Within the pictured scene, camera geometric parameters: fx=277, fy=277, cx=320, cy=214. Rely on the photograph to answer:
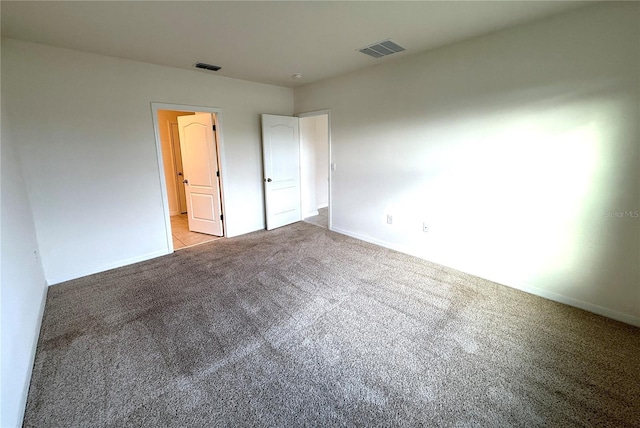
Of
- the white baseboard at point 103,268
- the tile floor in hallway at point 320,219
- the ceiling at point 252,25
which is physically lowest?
the white baseboard at point 103,268

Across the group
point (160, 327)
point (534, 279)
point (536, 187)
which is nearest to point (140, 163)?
point (160, 327)

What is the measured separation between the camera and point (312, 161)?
19.2ft

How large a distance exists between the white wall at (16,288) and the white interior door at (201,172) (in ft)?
6.90

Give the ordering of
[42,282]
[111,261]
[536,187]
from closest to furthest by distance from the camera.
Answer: [536,187] < [42,282] < [111,261]

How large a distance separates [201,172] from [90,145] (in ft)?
5.15

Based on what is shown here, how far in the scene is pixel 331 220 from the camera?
16.1 feet

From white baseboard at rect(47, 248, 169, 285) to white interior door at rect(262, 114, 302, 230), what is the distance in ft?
6.00

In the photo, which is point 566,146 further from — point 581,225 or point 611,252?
point 611,252

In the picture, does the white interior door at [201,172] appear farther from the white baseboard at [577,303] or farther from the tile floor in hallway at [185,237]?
the white baseboard at [577,303]

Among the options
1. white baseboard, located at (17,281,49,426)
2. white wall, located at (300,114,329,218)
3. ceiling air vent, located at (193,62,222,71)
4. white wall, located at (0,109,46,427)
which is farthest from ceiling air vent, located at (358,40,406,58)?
white baseboard, located at (17,281,49,426)

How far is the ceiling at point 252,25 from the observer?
2.16 meters

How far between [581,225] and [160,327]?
3.78 meters

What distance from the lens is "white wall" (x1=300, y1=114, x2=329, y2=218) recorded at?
5.57 metres

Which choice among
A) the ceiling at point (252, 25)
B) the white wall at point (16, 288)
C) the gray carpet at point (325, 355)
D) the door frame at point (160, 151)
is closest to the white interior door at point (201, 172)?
the door frame at point (160, 151)
